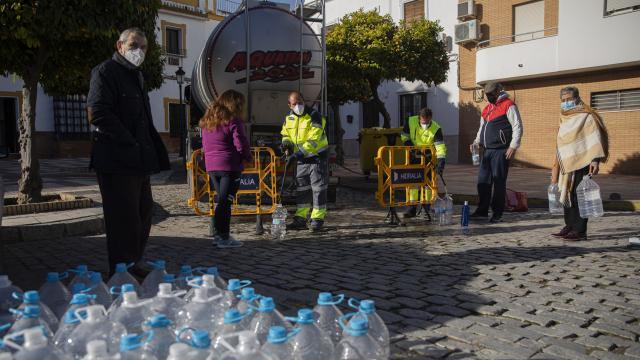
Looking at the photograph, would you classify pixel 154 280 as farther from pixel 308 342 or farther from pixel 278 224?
pixel 278 224

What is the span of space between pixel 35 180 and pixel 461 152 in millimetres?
17049

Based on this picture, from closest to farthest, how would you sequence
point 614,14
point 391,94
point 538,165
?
1. point 614,14
2. point 538,165
3. point 391,94

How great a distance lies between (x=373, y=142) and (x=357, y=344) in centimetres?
1167

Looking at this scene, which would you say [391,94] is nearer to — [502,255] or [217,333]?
[502,255]

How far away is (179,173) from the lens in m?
16.8

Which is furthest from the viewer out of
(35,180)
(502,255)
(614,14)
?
(614,14)

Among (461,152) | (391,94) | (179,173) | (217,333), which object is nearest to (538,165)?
(461,152)

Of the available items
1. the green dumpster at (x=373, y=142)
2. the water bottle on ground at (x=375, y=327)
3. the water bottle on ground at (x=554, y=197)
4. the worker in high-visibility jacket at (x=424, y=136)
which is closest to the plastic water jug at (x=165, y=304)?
the water bottle on ground at (x=375, y=327)

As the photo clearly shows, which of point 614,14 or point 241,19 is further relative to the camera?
point 614,14

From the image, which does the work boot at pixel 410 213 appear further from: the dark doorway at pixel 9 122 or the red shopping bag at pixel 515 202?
the dark doorway at pixel 9 122

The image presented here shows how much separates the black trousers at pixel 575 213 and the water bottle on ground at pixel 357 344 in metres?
4.75

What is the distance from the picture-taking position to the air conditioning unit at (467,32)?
20.1 m

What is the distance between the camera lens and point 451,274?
4.65 m

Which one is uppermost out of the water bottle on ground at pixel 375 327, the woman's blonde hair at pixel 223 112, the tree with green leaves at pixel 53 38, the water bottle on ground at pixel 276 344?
the tree with green leaves at pixel 53 38
